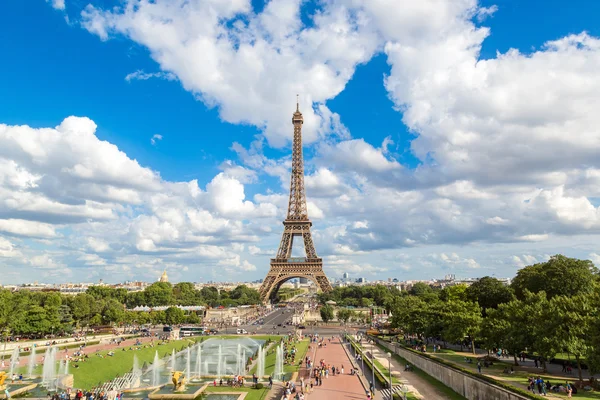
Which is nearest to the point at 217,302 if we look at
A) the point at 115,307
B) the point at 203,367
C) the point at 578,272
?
the point at 115,307

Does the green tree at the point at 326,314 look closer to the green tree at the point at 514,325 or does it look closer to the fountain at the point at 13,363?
the green tree at the point at 514,325

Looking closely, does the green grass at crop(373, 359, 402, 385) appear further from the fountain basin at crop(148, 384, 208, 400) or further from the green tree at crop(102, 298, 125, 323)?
the green tree at crop(102, 298, 125, 323)

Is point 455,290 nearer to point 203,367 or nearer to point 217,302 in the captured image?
point 203,367

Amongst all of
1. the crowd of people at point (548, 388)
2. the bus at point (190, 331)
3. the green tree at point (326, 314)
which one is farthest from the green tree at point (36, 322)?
the crowd of people at point (548, 388)

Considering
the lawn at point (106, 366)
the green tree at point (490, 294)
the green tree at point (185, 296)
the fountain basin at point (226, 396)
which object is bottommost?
the lawn at point (106, 366)

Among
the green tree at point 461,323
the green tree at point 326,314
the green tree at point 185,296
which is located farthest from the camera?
the green tree at point 185,296

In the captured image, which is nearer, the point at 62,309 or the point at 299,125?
the point at 62,309
